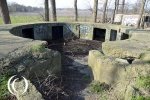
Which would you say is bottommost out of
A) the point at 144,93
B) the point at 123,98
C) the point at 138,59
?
the point at 123,98

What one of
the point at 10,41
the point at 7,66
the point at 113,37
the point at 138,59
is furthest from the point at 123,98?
the point at 113,37

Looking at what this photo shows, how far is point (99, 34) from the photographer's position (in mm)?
12141

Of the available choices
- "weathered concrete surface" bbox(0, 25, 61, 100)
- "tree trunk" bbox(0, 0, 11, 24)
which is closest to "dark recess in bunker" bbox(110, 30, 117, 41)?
"weathered concrete surface" bbox(0, 25, 61, 100)

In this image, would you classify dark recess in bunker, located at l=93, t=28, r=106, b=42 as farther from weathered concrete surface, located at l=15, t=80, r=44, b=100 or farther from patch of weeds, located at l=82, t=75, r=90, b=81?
weathered concrete surface, located at l=15, t=80, r=44, b=100

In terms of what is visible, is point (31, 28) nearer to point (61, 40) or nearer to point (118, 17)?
point (61, 40)

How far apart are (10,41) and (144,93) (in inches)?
181

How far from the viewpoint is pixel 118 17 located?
25719 mm

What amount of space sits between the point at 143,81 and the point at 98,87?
143 centimetres

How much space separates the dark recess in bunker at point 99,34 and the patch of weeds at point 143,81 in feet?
23.8

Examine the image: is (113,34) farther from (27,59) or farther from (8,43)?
(27,59)

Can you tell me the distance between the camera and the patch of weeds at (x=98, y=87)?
5633mm

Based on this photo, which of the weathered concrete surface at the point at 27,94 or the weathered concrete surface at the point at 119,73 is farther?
the weathered concrete surface at the point at 119,73

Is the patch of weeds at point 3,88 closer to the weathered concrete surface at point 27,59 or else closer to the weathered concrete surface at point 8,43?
the weathered concrete surface at point 27,59

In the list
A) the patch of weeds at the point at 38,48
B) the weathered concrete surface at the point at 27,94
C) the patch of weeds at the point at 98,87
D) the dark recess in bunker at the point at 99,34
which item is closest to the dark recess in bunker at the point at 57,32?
the dark recess in bunker at the point at 99,34
